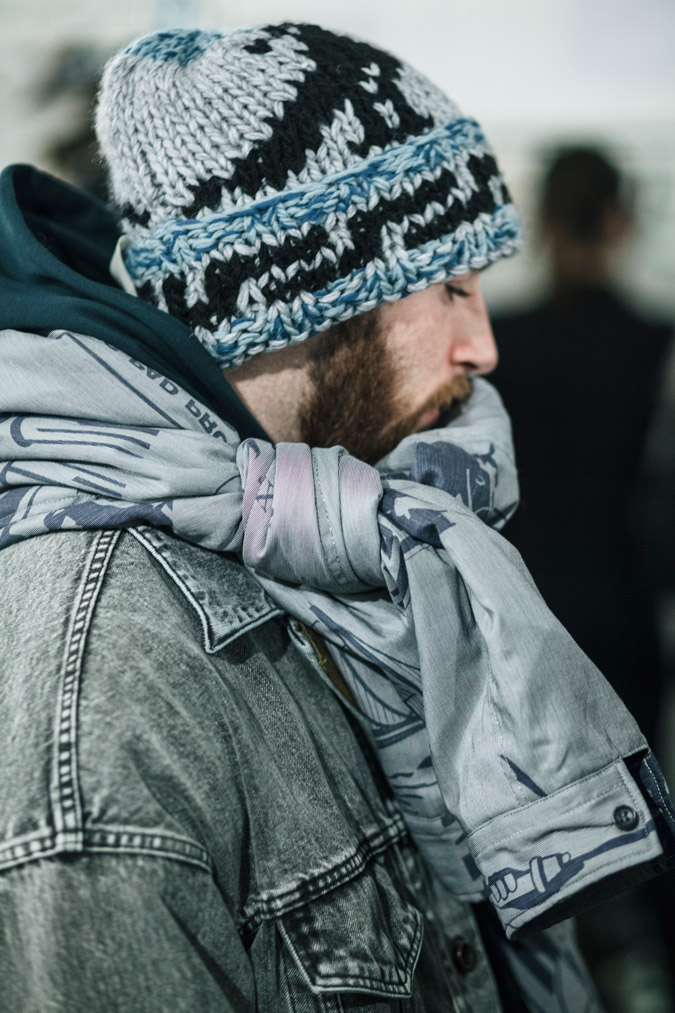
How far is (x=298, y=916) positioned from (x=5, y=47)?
7.74ft

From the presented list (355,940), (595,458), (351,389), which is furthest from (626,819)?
(595,458)

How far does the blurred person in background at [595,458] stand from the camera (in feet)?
6.64

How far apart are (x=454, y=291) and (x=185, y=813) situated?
84 centimetres

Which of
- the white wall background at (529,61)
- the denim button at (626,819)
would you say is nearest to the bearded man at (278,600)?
the denim button at (626,819)

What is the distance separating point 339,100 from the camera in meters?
1.01

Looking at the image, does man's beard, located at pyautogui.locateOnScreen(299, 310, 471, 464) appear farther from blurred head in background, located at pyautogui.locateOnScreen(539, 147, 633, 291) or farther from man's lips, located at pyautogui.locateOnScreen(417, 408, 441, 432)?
blurred head in background, located at pyautogui.locateOnScreen(539, 147, 633, 291)

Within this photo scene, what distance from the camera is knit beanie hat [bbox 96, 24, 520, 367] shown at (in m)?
0.98

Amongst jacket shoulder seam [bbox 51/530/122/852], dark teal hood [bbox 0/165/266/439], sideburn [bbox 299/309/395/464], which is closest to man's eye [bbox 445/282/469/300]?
sideburn [bbox 299/309/395/464]

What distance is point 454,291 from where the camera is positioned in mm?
1165

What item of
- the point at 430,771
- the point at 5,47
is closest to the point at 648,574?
the point at 430,771

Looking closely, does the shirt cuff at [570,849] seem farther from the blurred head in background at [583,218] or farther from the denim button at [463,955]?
the blurred head in background at [583,218]

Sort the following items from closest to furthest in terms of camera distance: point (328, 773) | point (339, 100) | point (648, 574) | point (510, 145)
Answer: point (328, 773) → point (339, 100) → point (648, 574) → point (510, 145)

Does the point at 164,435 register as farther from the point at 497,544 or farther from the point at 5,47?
the point at 5,47

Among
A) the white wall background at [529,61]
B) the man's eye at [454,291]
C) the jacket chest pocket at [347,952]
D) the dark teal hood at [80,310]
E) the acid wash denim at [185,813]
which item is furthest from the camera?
the white wall background at [529,61]
